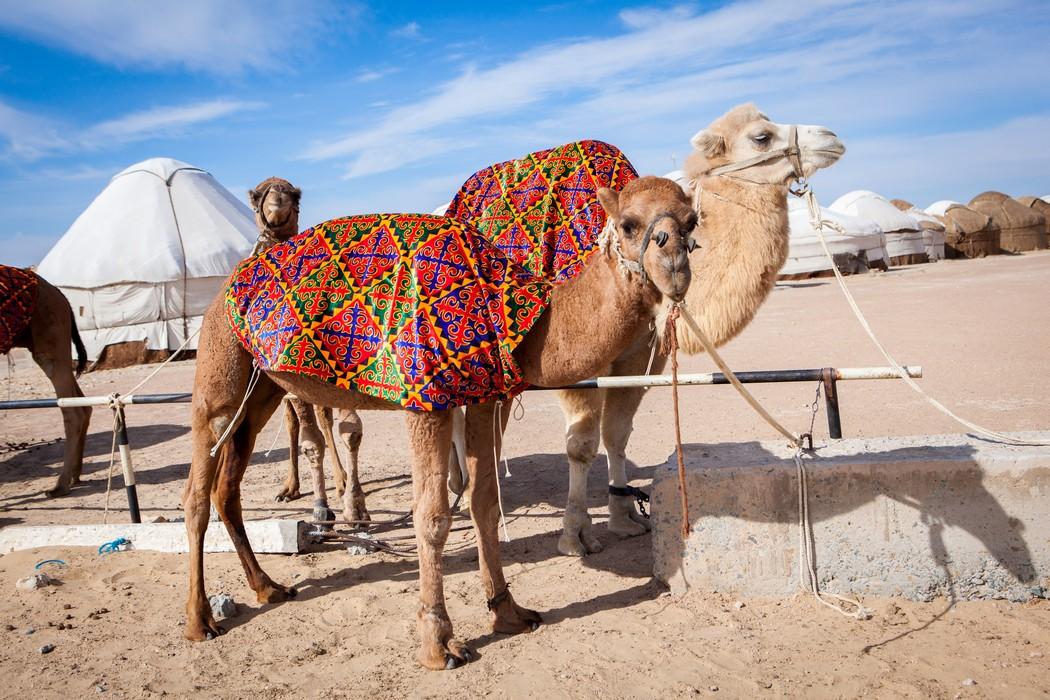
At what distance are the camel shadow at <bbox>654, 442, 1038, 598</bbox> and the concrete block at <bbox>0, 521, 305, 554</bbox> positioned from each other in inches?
94.8

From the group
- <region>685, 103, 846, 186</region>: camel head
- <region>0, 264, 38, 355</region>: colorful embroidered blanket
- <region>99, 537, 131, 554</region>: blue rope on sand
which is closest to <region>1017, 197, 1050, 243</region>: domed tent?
<region>685, 103, 846, 186</region>: camel head

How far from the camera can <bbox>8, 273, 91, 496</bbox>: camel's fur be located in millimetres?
6934

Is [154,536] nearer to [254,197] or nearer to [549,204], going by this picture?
[254,197]

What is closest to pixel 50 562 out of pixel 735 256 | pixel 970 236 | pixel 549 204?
pixel 549 204

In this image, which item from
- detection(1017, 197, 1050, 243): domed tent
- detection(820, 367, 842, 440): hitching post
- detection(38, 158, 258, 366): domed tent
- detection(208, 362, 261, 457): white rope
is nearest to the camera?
detection(208, 362, 261, 457): white rope

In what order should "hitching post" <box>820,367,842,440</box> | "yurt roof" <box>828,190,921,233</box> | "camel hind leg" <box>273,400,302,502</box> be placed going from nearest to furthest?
"hitching post" <box>820,367,842,440</box>
"camel hind leg" <box>273,400,302,502</box>
"yurt roof" <box>828,190,921,233</box>

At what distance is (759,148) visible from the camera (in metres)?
4.45

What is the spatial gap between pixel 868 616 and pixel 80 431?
6.53 metres

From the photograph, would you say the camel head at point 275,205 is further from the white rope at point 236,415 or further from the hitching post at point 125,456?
the white rope at point 236,415

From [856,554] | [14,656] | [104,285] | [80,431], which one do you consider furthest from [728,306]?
[104,285]

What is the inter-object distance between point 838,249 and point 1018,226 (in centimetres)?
1408

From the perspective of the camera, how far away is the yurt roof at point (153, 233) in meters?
16.5

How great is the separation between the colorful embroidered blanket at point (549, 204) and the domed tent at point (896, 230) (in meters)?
28.8

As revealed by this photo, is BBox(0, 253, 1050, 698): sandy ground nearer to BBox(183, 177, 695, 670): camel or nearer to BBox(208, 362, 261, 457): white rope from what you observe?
BBox(183, 177, 695, 670): camel
